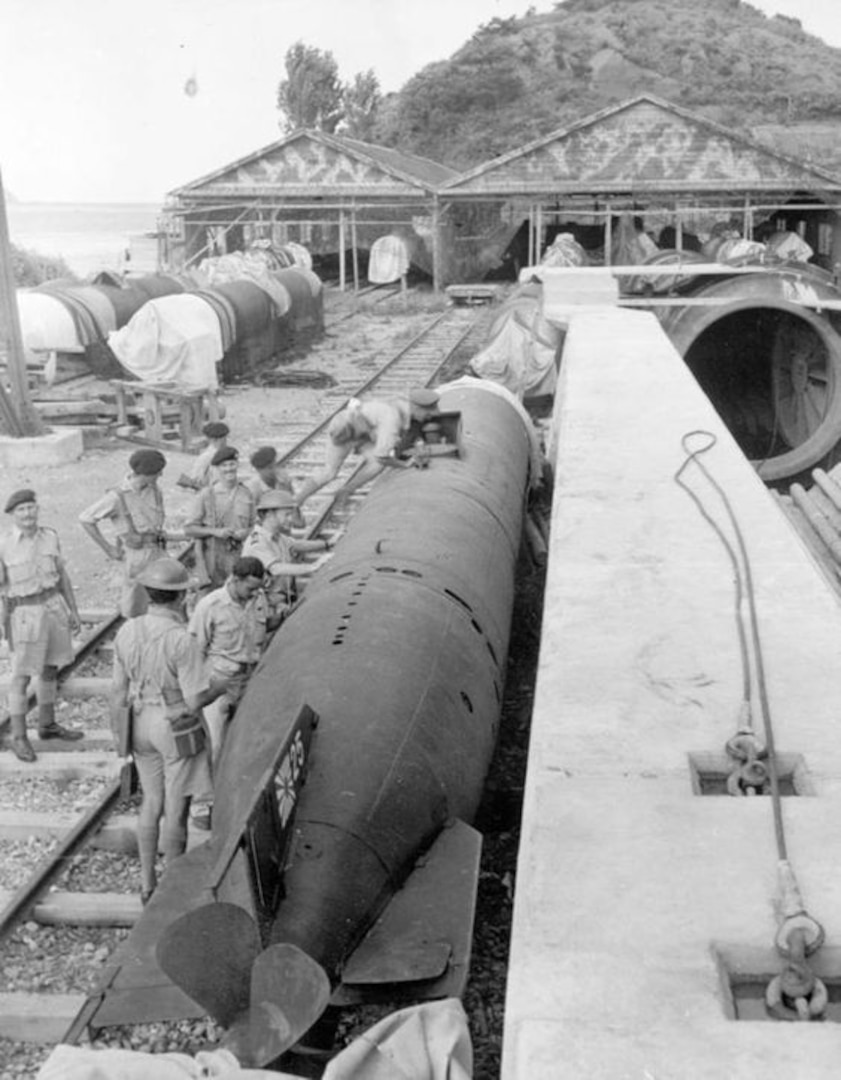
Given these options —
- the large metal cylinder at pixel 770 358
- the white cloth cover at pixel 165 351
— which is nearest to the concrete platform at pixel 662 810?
the large metal cylinder at pixel 770 358

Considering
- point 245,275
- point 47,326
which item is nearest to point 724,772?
point 47,326

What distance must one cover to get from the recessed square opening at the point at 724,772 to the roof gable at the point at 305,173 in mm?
34113

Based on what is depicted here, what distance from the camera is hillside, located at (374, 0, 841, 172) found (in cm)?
7181

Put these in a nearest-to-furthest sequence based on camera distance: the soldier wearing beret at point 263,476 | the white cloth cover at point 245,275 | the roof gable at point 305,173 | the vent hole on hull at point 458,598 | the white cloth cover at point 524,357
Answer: the vent hole on hull at point 458,598 < the soldier wearing beret at point 263,476 < the white cloth cover at point 524,357 < the white cloth cover at point 245,275 < the roof gable at point 305,173

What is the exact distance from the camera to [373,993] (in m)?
4.55

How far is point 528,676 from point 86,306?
14.4 metres

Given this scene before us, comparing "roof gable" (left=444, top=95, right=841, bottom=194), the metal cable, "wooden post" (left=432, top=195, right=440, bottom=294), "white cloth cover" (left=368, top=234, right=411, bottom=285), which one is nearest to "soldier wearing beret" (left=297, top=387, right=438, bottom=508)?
the metal cable

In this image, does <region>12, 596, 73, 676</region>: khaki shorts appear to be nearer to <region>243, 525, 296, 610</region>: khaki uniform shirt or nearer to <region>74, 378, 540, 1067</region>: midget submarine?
<region>243, 525, 296, 610</region>: khaki uniform shirt

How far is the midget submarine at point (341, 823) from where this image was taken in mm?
4223

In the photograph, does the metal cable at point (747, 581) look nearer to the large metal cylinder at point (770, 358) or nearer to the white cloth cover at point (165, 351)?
the large metal cylinder at point (770, 358)

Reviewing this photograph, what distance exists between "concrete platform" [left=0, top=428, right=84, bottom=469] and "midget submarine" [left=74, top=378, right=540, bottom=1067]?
9.69m

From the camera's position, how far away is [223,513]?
28.7 feet

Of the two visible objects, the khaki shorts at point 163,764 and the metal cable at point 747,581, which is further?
the khaki shorts at point 163,764

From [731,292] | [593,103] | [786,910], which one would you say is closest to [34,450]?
[731,292]
